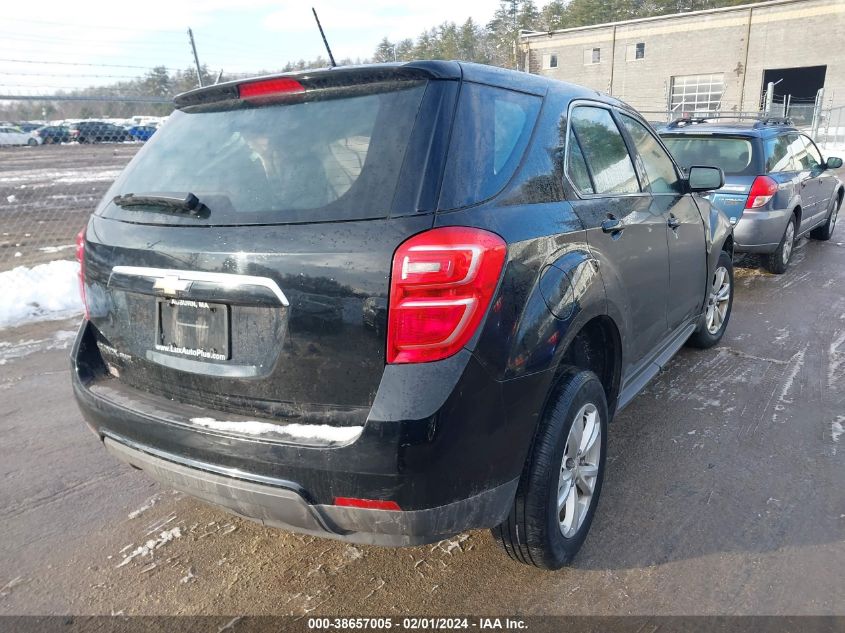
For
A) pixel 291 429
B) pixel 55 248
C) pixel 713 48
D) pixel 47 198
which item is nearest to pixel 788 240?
pixel 291 429

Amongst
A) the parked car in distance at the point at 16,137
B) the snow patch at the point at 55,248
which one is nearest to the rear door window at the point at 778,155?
the snow patch at the point at 55,248

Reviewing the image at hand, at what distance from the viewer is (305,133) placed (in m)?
2.25

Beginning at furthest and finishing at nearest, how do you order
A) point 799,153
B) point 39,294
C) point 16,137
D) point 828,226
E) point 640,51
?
point 640,51 → point 16,137 → point 828,226 → point 799,153 → point 39,294

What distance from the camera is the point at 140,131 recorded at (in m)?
18.1

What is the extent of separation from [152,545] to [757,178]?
6.79 metres

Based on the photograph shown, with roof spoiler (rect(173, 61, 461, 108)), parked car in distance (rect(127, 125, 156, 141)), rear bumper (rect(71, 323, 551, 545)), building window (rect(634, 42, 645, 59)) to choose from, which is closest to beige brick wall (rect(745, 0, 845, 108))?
building window (rect(634, 42, 645, 59))

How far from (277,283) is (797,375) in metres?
3.99

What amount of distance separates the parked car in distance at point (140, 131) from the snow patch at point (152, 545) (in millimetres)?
15649

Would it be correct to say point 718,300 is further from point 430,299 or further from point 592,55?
point 592,55

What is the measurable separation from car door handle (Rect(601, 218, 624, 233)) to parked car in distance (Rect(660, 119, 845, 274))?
14.3 ft

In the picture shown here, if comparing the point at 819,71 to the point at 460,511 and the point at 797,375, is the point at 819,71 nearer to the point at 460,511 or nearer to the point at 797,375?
the point at 797,375

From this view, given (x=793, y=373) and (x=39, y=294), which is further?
(x=39, y=294)

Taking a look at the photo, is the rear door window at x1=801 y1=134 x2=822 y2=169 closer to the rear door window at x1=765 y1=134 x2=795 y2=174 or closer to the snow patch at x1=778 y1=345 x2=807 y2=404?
the rear door window at x1=765 y1=134 x2=795 y2=174

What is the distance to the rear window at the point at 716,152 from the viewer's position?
7.11 metres
